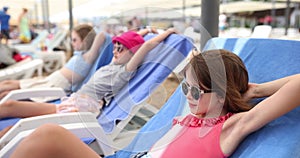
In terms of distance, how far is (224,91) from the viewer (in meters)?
0.98

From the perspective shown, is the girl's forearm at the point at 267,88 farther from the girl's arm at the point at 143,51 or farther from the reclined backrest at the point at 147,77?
the girl's arm at the point at 143,51

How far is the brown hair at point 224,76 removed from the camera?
3.06 feet

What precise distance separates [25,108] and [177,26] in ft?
4.39

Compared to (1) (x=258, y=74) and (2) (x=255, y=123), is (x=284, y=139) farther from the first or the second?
(1) (x=258, y=74)

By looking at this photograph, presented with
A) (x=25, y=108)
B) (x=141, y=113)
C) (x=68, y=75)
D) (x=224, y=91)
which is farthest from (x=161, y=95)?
(x=68, y=75)

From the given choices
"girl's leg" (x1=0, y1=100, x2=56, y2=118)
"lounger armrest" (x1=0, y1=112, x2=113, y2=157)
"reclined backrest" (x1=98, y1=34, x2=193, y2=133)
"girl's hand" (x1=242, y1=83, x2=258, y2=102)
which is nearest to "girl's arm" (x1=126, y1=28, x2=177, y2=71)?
"reclined backrest" (x1=98, y1=34, x2=193, y2=133)

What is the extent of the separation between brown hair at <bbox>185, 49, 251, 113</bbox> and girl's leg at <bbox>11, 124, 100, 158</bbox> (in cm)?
51

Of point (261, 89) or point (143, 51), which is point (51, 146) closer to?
point (143, 51)

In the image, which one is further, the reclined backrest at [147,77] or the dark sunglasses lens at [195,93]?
the reclined backrest at [147,77]

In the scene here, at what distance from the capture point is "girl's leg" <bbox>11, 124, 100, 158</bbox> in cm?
113

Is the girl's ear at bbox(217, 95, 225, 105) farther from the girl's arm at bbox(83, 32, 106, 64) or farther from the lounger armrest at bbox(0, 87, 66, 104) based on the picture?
the lounger armrest at bbox(0, 87, 66, 104)

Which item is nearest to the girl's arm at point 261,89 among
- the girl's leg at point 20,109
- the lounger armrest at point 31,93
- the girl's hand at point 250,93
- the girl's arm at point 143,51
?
the girl's hand at point 250,93

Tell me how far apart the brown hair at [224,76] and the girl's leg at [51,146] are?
0.51 meters

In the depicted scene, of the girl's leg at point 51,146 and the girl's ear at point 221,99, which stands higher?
the girl's ear at point 221,99
